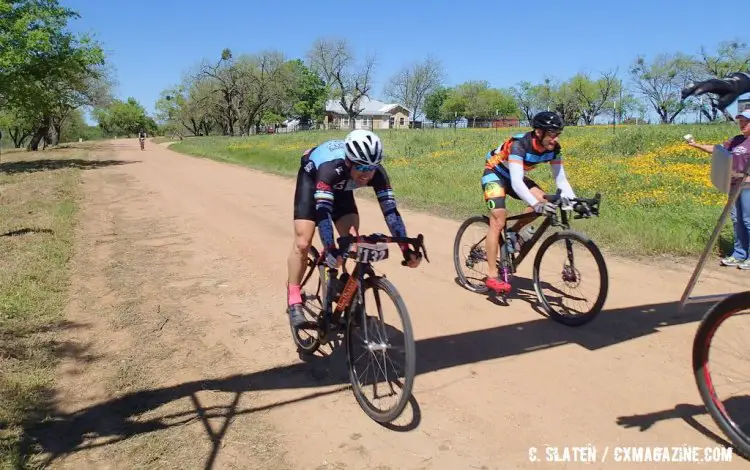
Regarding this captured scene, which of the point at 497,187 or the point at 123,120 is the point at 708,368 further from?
the point at 123,120

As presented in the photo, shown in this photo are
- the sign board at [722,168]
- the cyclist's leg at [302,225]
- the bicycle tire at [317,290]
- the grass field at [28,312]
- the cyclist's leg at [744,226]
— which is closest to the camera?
the sign board at [722,168]

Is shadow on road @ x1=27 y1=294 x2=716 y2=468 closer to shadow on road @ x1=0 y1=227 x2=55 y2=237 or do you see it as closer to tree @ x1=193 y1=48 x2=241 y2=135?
shadow on road @ x1=0 y1=227 x2=55 y2=237

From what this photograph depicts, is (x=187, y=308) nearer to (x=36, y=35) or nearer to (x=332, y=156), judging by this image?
(x=332, y=156)

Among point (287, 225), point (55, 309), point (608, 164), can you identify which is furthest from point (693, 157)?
point (55, 309)

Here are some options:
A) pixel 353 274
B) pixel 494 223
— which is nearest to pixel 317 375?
pixel 353 274

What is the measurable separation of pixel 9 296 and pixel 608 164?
1529 centimetres

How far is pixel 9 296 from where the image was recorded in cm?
555

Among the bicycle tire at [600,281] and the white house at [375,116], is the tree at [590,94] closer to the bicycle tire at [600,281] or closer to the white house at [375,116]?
the white house at [375,116]

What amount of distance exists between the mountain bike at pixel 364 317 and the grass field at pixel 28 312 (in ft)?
6.38

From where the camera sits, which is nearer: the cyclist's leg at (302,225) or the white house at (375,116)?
the cyclist's leg at (302,225)

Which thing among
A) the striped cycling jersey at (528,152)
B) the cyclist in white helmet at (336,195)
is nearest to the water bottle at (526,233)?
the striped cycling jersey at (528,152)

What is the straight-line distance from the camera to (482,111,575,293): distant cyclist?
16.3 feet

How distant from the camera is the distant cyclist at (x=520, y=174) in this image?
4.98m

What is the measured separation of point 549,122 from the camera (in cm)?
491
